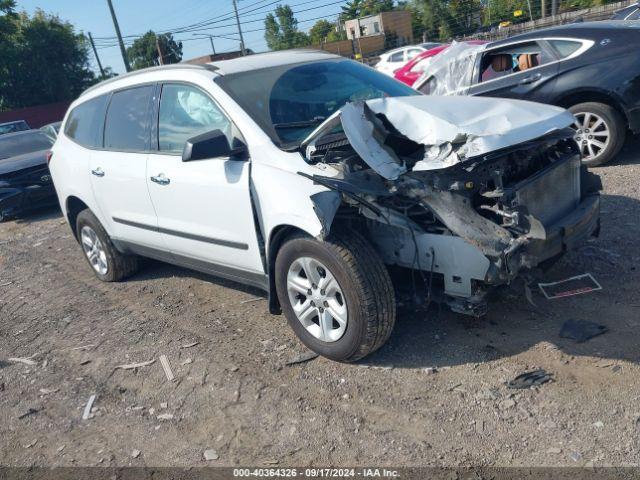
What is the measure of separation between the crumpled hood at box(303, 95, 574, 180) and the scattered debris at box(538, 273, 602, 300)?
4.04ft

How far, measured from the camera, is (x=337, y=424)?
127 inches

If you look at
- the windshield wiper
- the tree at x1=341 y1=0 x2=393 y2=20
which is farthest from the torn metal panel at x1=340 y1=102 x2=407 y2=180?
the tree at x1=341 y1=0 x2=393 y2=20

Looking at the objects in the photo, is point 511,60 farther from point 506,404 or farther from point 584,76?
point 506,404

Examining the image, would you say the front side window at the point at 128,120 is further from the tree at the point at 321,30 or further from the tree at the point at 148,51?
the tree at the point at 321,30

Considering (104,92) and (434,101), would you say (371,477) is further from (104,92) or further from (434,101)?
(104,92)

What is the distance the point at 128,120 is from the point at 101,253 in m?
1.62

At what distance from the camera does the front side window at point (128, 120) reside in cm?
486

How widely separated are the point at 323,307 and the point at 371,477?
116 cm

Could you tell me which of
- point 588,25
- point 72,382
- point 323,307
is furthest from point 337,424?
point 588,25

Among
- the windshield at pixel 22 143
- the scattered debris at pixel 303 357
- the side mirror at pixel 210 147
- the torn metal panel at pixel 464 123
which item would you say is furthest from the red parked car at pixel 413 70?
the scattered debris at pixel 303 357

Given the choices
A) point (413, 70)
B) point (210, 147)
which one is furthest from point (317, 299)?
point (413, 70)

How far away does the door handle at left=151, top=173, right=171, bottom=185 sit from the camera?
450 centimetres

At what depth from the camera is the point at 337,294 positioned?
3619mm

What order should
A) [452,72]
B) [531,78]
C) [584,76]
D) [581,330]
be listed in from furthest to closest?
[452,72]
[531,78]
[584,76]
[581,330]
